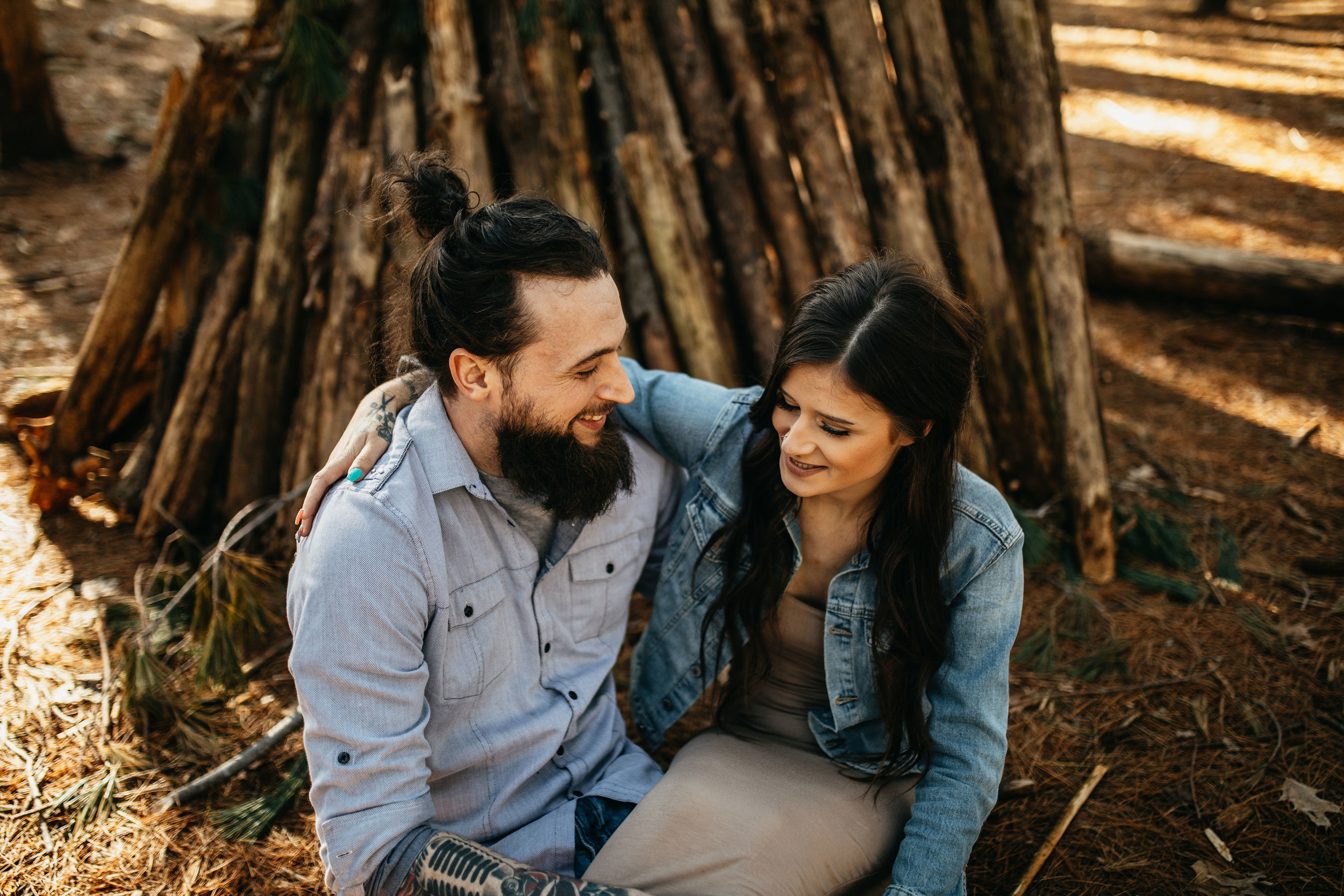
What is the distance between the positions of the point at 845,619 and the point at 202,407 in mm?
2967

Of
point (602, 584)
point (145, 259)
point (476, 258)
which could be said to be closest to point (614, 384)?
point (476, 258)

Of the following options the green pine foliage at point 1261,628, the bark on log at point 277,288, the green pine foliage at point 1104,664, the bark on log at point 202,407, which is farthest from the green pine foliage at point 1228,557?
the bark on log at point 202,407

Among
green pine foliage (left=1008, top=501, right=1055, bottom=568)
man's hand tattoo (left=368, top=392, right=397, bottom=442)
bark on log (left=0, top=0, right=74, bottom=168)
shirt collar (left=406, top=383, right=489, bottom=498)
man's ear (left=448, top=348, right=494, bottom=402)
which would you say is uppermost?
bark on log (left=0, top=0, right=74, bottom=168)

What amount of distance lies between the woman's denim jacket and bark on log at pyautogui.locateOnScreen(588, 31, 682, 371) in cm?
74

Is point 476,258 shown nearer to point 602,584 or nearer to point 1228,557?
point 602,584

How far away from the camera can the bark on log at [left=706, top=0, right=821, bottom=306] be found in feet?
11.3

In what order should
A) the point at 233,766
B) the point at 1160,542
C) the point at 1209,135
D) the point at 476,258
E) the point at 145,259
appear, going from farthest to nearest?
the point at 1209,135 → the point at 145,259 → the point at 1160,542 → the point at 233,766 → the point at 476,258

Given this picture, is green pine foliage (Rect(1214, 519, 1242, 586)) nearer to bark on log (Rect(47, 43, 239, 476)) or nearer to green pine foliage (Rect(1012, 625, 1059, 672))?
green pine foliage (Rect(1012, 625, 1059, 672))

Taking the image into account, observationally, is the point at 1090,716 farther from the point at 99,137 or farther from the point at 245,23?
the point at 99,137

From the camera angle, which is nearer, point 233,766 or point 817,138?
point 233,766

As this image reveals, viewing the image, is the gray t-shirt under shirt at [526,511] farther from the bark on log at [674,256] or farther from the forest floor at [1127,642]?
the bark on log at [674,256]

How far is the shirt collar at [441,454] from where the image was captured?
6.70 ft

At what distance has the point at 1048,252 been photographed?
3443 millimetres

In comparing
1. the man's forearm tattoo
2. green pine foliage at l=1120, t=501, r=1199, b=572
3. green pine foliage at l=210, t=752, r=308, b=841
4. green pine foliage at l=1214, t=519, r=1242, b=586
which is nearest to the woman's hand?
the man's forearm tattoo
